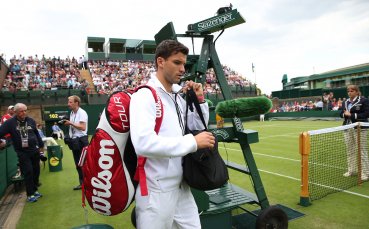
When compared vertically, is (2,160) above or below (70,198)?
above

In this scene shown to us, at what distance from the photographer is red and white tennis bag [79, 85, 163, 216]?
6.36 feet

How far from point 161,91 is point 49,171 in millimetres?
8682

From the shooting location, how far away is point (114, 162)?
1.95 meters

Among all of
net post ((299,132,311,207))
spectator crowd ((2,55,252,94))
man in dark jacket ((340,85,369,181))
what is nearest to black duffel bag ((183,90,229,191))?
net post ((299,132,311,207))

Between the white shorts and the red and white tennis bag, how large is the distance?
0.10m

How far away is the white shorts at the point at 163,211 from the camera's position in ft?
6.42

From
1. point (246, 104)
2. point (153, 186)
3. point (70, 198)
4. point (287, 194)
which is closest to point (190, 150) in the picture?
point (153, 186)

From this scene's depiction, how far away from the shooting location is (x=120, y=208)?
2.00m

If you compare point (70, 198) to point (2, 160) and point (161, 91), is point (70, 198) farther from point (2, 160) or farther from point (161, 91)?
point (161, 91)

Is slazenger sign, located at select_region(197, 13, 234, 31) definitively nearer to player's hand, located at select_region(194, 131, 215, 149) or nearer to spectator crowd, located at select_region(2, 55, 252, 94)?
player's hand, located at select_region(194, 131, 215, 149)

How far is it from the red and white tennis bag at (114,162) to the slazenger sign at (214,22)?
6.30 ft

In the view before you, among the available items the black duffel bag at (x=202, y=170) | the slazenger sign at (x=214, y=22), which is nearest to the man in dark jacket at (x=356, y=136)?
the slazenger sign at (x=214, y=22)

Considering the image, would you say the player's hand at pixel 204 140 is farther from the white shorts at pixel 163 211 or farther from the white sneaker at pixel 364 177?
the white sneaker at pixel 364 177

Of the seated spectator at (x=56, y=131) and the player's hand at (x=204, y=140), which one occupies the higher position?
the player's hand at (x=204, y=140)
